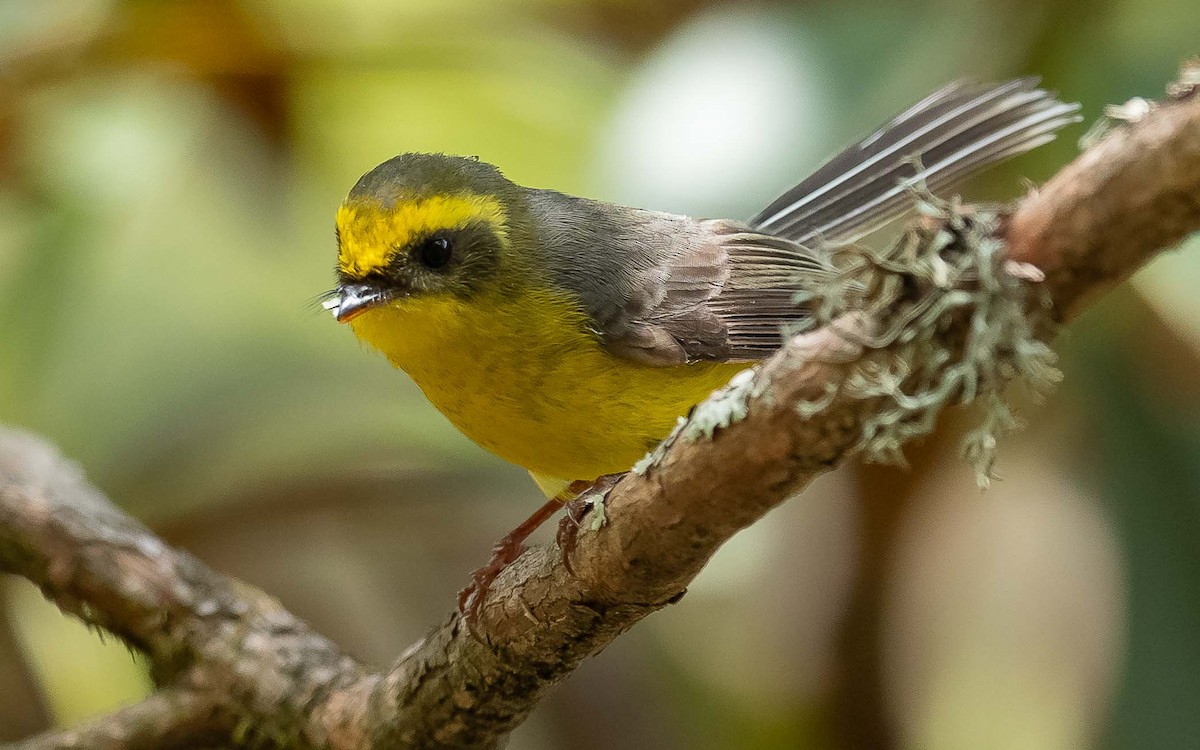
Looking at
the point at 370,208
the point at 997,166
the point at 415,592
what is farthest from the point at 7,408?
the point at 997,166

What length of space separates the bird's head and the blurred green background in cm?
56

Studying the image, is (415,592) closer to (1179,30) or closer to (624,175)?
(624,175)

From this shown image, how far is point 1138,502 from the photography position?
2.88 metres

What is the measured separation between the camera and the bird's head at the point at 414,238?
2.24 metres

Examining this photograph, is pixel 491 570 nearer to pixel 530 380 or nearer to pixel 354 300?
pixel 530 380

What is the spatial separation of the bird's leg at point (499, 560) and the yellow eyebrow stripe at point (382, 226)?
0.58 metres

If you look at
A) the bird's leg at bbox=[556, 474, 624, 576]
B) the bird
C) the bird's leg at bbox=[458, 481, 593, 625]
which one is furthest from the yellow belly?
the bird's leg at bbox=[556, 474, 624, 576]

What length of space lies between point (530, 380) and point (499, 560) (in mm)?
367

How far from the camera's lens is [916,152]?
2.50 meters

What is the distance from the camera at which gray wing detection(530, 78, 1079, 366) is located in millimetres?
2500

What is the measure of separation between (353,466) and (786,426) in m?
2.57

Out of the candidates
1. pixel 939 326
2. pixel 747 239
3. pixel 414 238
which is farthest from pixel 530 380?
pixel 939 326

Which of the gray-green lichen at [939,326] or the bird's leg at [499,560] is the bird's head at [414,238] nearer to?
the bird's leg at [499,560]

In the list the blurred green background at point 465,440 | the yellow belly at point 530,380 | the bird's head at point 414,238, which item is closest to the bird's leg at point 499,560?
the yellow belly at point 530,380
